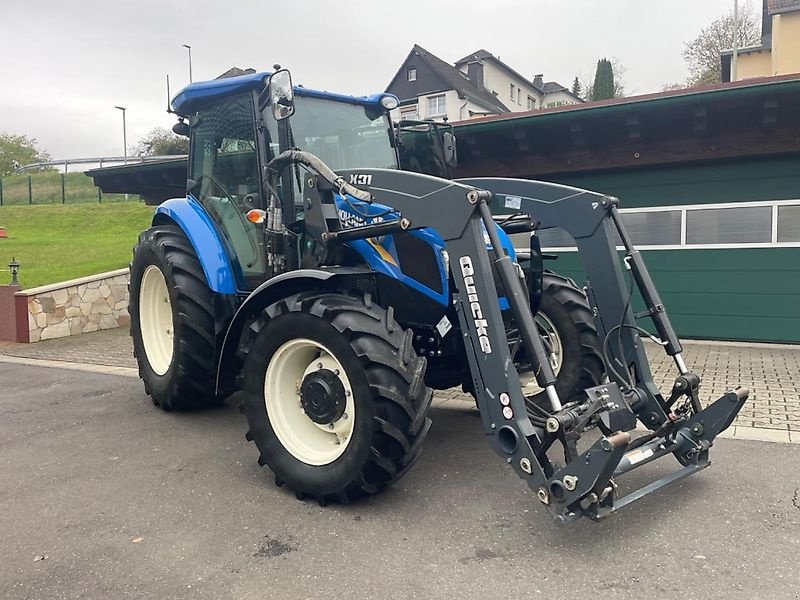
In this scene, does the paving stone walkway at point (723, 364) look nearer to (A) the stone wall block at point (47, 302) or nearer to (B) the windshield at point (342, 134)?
(A) the stone wall block at point (47, 302)

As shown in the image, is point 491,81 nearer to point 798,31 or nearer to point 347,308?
point 798,31

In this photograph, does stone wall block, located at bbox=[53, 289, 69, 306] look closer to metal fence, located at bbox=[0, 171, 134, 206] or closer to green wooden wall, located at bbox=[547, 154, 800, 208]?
green wooden wall, located at bbox=[547, 154, 800, 208]

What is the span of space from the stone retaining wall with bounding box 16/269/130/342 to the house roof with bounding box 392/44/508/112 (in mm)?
36413

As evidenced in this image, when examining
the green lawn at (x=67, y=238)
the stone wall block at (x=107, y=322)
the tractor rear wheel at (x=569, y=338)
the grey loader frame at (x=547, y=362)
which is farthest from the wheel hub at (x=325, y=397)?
the green lawn at (x=67, y=238)

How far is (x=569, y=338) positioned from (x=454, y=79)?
44014mm

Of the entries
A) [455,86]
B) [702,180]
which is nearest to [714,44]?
[455,86]

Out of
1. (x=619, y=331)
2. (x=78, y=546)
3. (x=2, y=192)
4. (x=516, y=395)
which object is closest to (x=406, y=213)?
(x=516, y=395)

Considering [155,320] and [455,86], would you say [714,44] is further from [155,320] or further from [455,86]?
[155,320]

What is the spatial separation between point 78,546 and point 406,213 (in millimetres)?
2453

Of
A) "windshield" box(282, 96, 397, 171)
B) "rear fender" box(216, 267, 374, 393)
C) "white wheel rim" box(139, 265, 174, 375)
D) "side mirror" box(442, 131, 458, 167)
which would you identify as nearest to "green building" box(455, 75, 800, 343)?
"side mirror" box(442, 131, 458, 167)

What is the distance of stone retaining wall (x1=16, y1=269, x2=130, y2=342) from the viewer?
393 inches

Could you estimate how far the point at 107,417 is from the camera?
228 inches

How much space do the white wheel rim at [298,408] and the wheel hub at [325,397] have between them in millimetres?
39

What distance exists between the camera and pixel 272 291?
14.0 feet
